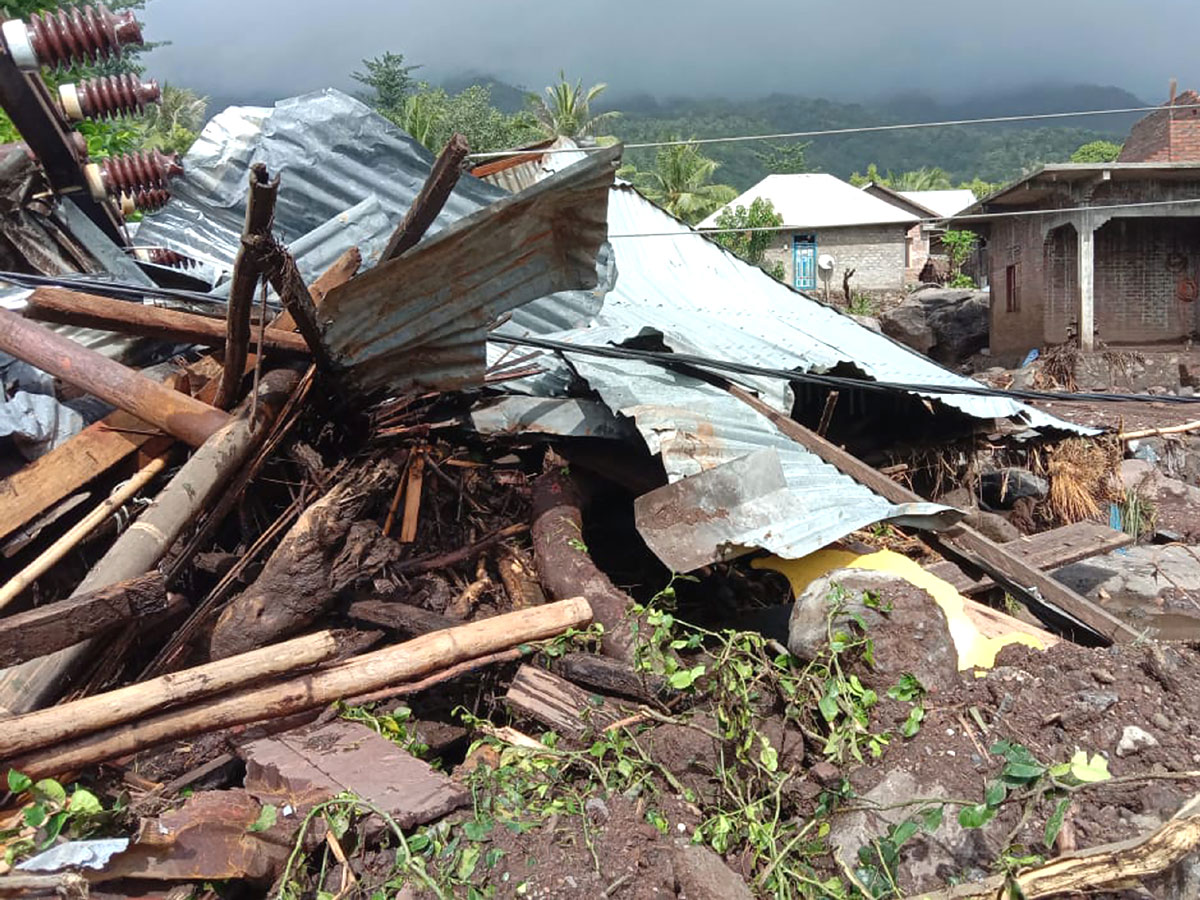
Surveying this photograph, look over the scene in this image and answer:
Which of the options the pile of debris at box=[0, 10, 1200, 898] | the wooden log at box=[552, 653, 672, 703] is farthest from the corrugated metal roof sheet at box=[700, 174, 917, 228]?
the wooden log at box=[552, 653, 672, 703]

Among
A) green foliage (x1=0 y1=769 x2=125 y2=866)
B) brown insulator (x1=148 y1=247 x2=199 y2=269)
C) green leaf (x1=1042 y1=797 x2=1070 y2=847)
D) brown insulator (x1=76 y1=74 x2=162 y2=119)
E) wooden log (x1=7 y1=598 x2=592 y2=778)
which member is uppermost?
brown insulator (x1=76 y1=74 x2=162 y2=119)

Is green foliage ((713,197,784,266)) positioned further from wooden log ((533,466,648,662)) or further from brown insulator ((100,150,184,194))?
wooden log ((533,466,648,662))

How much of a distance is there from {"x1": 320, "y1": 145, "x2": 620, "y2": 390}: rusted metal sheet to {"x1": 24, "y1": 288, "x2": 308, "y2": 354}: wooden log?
1.42 ft

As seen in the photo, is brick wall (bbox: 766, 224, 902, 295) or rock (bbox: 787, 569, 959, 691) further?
brick wall (bbox: 766, 224, 902, 295)

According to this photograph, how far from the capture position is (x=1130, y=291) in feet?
60.7

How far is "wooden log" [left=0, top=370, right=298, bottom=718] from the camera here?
3400mm

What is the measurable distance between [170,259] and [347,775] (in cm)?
536

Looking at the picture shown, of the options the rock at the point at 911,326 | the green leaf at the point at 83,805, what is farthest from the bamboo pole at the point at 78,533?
the rock at the point at 911,326

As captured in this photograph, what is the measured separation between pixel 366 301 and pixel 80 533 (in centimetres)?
184

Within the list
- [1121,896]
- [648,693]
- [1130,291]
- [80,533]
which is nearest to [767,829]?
[648,693]

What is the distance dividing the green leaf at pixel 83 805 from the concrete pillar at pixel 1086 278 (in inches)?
740

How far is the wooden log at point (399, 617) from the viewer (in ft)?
13.5

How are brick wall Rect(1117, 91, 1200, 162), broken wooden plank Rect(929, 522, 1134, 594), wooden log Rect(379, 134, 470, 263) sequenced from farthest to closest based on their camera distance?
1. brick wall Rect(1117, 91, 1200, 162)
2. broken wooden plank Rect(929, 522, 1134, 594)
3. wooden log Rect(379, 134, 470, 263)

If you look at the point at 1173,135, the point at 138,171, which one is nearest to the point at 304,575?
the point at 138,171
